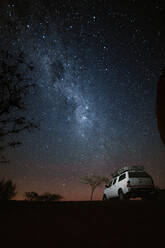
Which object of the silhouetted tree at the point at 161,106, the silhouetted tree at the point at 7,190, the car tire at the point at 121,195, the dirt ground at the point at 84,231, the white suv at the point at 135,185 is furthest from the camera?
the silhouetted tree at the point at 7,190

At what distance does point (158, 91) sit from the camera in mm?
2998

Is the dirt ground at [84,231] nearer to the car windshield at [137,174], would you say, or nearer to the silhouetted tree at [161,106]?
the silhouetted tree at [161,106]

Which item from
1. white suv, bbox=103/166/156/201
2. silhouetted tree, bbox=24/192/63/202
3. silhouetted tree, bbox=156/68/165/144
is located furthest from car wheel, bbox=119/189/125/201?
silhouetted tree, bbox=24/192/63/202

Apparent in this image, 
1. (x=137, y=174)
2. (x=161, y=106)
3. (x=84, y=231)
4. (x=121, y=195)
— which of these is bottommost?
(x=84, y=231)

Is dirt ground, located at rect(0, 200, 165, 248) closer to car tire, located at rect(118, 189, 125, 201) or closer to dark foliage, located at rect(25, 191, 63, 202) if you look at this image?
car tire, located at rect(118, 189, 125, 201)

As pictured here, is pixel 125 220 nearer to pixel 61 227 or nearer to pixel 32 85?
pixel 61 227

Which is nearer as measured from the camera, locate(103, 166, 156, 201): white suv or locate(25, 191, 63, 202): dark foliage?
locate(103, 166, 156, 201): white suv

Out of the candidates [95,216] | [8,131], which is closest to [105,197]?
[8,131]

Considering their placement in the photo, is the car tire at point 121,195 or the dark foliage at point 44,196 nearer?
the car tire at point 121,195

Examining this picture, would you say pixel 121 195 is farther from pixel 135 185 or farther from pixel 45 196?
pixel 45 196

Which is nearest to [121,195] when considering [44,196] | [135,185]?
[135,185]

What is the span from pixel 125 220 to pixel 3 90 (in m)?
13.9

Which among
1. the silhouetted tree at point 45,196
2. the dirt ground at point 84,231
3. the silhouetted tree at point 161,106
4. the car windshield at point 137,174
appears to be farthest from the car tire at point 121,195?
the silhouetted tree at point 45,196

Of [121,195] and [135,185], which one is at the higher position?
[135,185]
